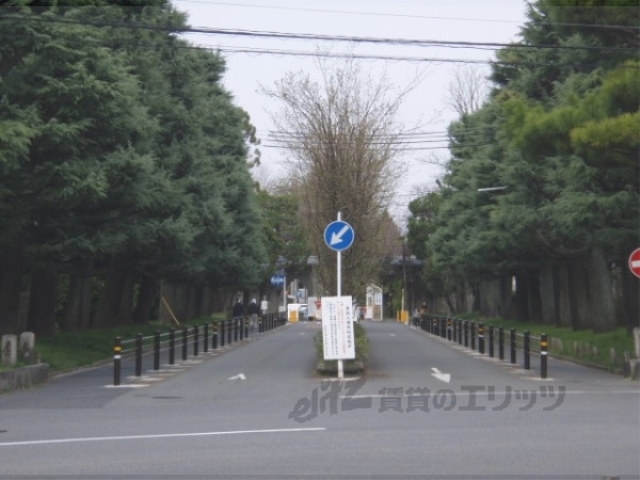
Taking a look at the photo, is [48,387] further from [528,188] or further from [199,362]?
[528,188]

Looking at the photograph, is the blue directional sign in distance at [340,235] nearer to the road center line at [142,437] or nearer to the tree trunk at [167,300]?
the road center line at [142,437]

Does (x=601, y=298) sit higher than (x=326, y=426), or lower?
higher

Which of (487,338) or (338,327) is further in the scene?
(487,338)

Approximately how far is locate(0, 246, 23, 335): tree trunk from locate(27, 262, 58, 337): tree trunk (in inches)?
134

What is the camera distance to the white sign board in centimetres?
2336

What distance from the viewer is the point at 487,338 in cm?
4350

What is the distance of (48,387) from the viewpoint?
22766 millimetres

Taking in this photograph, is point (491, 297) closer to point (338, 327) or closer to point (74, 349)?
point (74, 349)

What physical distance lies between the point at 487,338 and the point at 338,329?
69.0ft

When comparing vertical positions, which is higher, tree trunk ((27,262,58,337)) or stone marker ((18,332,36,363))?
tree trunk ((27,262,58,337))

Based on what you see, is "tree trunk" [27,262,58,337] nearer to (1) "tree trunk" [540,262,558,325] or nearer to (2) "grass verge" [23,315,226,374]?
(2) "grass verge" [23,315,226,374]

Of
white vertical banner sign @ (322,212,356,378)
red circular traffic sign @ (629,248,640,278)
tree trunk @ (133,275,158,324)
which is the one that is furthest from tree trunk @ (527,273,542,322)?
white vertical banner sign @ (322,212,356,378)

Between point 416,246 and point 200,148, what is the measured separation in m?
38.7

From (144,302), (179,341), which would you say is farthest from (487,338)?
(144,302)
